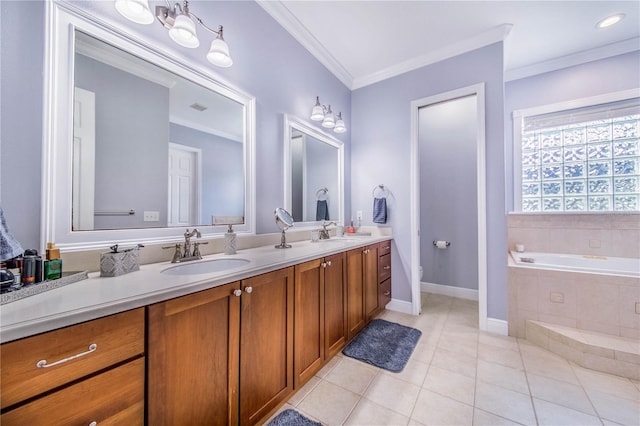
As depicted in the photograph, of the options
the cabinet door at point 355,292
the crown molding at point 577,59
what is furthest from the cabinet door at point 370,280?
the crown molding at point 577,59

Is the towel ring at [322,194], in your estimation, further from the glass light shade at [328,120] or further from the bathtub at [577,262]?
the bathtub at [577,262]

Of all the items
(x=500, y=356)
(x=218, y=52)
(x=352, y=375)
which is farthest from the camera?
(x=500, y=356)

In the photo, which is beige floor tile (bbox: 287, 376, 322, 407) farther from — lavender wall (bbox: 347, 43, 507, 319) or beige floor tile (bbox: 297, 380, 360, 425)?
lavender wall (bbox: 347, 43, 507, 319)

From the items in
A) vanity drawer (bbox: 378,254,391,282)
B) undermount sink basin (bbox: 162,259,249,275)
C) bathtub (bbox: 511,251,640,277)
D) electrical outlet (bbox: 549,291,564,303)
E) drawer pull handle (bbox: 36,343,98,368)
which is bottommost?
electrical outlet (bbox: 549,291,564,303)

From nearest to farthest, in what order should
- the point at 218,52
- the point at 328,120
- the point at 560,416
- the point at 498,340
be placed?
the point at 560,416, the point at 218,52, the point at 498,340, the point at 328,120

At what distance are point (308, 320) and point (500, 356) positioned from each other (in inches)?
61.5

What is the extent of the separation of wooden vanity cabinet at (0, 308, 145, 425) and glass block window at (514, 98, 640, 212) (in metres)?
3.81

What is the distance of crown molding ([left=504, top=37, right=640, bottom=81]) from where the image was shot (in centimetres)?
240

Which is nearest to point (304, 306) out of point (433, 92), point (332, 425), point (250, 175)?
point (332, 425)

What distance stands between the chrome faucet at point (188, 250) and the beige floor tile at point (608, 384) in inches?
97.8

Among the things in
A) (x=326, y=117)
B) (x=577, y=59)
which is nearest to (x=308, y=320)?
(x=326, y=117)

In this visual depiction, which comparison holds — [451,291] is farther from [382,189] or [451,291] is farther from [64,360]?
[64,360]

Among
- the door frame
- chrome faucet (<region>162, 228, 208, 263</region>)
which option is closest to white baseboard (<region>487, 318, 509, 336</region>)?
the door frame

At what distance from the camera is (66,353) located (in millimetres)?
613
